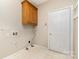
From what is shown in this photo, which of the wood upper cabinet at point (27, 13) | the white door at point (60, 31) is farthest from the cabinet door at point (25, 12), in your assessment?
the white door at point (60, 31)

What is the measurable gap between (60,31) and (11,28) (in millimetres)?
1638

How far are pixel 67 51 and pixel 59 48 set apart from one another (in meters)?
0.24

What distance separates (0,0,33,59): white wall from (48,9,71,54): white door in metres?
1.21

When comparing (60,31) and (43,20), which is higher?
(43,20)

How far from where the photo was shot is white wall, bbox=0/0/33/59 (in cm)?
306

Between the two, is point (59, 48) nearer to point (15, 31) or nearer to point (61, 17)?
point (61, 17)

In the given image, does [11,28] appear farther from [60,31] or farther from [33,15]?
[60,31]

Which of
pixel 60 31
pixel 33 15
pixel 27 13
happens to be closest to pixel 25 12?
pixel 27 13

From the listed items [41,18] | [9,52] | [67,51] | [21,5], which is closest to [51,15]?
[41,18]

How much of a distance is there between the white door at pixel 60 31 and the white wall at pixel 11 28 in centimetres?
121

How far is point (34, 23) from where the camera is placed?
3.77 metres

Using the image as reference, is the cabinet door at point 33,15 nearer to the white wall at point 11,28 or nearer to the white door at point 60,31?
the white wall at point 11,28

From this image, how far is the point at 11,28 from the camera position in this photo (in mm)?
3312

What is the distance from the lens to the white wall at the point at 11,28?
3061 mm
